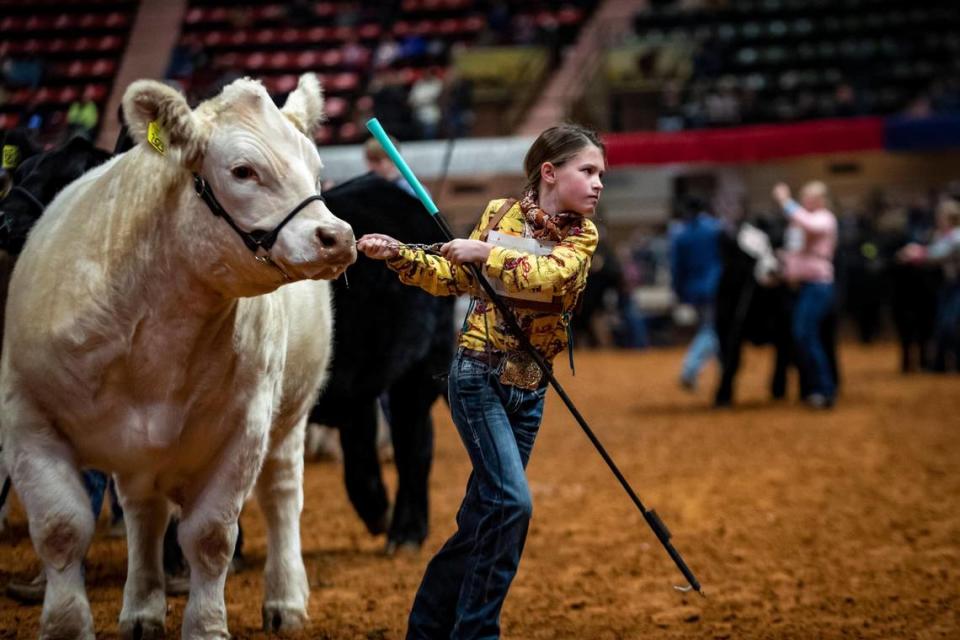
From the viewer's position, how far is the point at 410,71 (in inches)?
885

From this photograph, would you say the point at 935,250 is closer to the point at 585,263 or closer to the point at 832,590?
the point at 832,590

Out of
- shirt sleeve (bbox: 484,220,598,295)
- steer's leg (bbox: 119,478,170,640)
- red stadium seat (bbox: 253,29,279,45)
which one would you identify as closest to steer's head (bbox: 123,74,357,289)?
shirt sleeve (bbox: 484,220,598,295)

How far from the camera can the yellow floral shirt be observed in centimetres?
358

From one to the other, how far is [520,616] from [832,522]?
2.82m

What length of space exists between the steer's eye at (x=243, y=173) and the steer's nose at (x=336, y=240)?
328mm

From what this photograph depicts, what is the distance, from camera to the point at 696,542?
21.4 feet

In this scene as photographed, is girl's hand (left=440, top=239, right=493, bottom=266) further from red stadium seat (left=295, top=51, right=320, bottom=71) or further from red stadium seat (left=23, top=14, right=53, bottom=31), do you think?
red stadium seat (left=295, top=51, right=320, bottom=71)

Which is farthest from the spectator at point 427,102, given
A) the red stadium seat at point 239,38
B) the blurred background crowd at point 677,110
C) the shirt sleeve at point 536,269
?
the shirt sleeve at point 536,269

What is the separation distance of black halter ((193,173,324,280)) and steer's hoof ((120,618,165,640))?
155 cm

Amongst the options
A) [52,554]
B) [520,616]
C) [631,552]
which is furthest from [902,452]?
[52,554]

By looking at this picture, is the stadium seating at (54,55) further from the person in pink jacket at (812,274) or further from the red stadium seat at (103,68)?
the person in pink jacket at (812,274)

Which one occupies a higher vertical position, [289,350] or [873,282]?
[289,350]

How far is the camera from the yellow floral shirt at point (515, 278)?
11.7ft

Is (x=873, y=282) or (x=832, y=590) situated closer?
(x=832, y=590)
